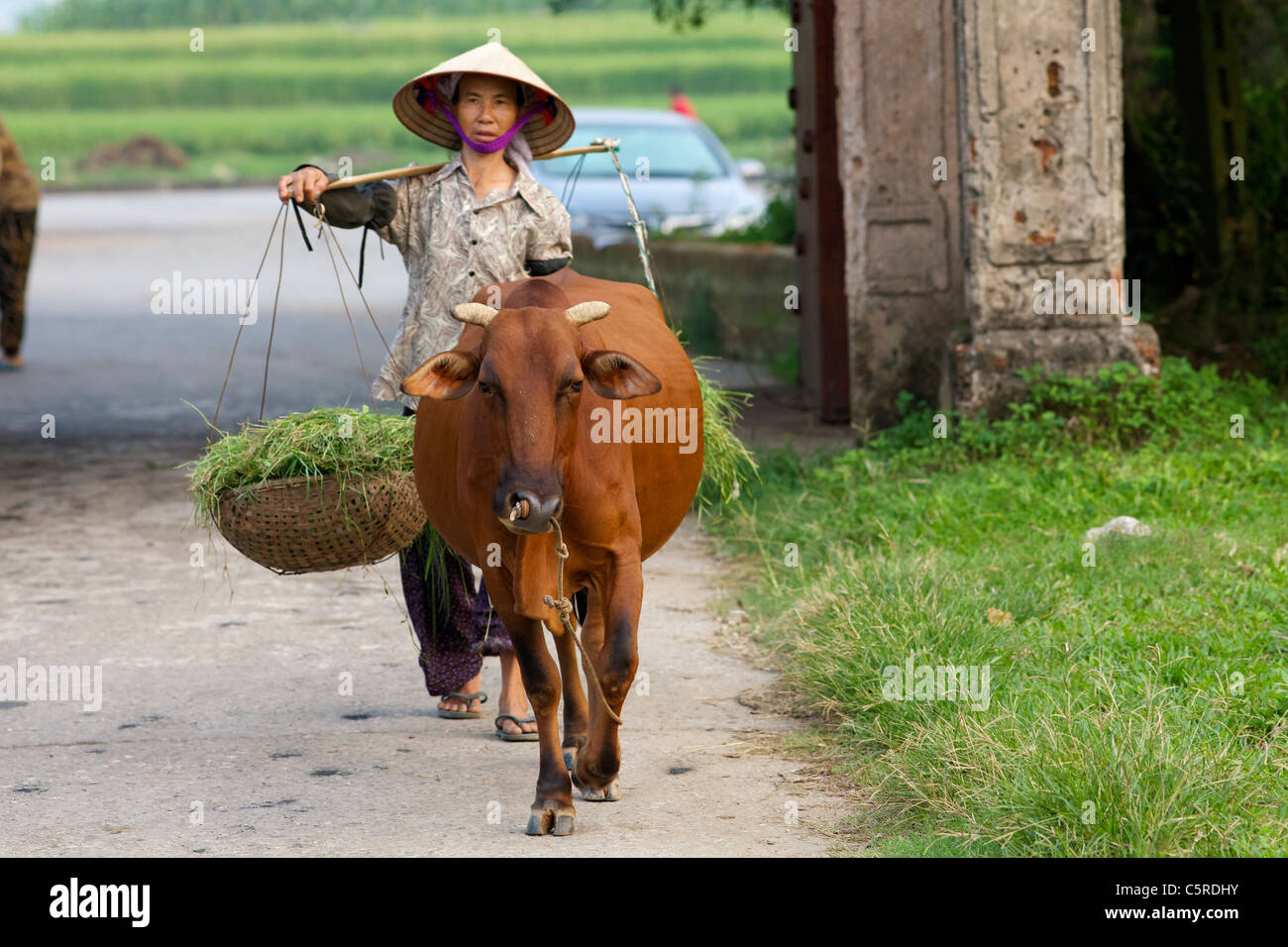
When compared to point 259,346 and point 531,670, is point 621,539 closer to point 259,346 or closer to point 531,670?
point 531,670

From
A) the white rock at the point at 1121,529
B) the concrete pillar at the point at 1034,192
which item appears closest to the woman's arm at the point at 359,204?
the white rock at the point at 1121,529

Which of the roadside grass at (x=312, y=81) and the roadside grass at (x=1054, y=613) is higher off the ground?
the roadside grass at (x=312, y=81)

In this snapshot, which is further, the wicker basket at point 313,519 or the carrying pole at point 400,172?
the carrying pole at point 400,172

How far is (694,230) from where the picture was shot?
15016 mm

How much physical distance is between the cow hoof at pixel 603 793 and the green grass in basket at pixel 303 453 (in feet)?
3.65

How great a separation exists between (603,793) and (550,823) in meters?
0.31

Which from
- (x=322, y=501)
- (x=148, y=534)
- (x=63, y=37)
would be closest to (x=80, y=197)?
(x=148, y=534)

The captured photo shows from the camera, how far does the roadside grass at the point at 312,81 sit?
5194cm

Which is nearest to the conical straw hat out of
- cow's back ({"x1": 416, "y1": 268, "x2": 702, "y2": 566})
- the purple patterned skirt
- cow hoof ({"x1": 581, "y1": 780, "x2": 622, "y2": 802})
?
Answer: cow's back ({"x1": 416, "y1": 268, "x2": 702, "y2": 566})

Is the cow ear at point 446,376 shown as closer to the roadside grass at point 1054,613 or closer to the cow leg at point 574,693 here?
the cow leg at point 574,693

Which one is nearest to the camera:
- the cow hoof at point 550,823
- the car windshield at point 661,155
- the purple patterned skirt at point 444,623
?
the cow hoof at point 550,823

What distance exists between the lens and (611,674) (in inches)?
174

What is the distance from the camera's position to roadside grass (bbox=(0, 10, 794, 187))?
5194cm

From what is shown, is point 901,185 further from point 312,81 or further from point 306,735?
point 312,81
